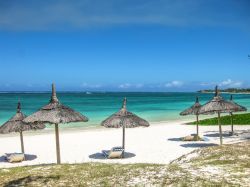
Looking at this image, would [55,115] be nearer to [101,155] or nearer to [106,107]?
[101,155]

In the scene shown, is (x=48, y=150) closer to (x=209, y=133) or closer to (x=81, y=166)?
(x=81, y=166)

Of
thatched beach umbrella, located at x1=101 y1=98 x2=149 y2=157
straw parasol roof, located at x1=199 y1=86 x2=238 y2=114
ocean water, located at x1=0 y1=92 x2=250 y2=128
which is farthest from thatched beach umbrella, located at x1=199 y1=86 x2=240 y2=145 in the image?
ocean water, located at x1=0 y1=92 x2=250 y2=128

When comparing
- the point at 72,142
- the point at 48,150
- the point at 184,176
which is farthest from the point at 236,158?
the point at 72,142

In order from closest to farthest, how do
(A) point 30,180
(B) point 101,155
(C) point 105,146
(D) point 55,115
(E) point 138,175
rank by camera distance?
(E) point 138,175
(A) point 30,180
(D) point 55,115
(B) point 101,155
(C) point 105,146

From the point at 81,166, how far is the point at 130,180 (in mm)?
2021

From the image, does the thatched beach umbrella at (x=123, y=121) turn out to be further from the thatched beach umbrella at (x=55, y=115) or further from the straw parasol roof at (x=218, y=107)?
the straw parasol roof at (x=218, y=107)

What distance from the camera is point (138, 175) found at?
25.1ft

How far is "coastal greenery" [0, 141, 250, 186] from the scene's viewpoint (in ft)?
23.2

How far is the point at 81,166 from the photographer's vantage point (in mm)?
8977

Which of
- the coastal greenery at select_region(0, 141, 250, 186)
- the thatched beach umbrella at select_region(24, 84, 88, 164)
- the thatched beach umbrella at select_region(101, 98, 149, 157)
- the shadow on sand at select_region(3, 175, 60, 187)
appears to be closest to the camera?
the coastal greenery at select_region(0, 141, 250, 186)

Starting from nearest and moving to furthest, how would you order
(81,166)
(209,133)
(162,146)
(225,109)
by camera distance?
(81,166) < (225,109) < (162,146) < (209,133)

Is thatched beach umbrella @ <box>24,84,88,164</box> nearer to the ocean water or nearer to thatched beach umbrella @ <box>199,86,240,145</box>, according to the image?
thatched beach umbrella @ <box>199,86,240,145</box>

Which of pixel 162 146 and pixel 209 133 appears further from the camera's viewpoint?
pixel 209 133

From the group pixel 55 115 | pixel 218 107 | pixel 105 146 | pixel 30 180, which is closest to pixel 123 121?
pixel 55 115
